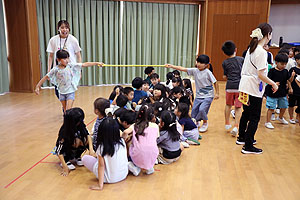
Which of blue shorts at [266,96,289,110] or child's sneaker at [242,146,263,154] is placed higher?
blue shorts at [266,96,289,110]

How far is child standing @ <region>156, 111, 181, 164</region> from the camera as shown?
269 centimetres

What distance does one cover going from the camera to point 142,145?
2.47 metres

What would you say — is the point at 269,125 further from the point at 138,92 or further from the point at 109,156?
the point at 109,156

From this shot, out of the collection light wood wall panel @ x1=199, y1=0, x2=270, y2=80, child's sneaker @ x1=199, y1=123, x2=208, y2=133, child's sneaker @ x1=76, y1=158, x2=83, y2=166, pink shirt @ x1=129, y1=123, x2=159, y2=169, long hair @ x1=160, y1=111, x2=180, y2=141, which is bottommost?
child's sneaker @ x1=76, y1=158, x2=83, y2=166

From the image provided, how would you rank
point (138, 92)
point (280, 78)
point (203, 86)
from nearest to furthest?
point (203, 86) → point (280, 78) → point (138, 92)

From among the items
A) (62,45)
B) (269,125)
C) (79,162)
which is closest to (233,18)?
(269,125)

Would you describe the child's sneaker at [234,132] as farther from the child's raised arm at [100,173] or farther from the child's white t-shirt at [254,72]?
the child's raised arm at [100,173]

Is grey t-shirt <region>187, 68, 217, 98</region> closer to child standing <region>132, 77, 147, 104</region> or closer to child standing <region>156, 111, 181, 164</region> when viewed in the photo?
child standing <region>132, 77, 147, 104</region>

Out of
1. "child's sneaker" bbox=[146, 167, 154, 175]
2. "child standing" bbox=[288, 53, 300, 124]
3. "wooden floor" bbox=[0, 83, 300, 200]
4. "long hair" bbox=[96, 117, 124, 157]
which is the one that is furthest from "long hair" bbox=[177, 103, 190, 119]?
"child standing" bbox=[288, 53, 300, 124]

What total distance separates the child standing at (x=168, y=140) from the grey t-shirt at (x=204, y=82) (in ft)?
3.57

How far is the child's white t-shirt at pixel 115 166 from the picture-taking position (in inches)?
90.0

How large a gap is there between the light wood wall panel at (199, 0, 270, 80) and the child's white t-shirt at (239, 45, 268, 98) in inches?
192

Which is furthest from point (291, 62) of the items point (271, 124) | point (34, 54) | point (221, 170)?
point (34, 54)

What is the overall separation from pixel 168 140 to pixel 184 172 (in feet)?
1.11
